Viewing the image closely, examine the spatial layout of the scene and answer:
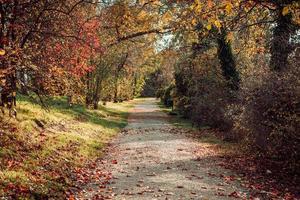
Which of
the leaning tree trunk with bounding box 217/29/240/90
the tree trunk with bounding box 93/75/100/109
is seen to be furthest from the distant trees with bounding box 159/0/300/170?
the tree trunk with bounding box 93/75/100/109

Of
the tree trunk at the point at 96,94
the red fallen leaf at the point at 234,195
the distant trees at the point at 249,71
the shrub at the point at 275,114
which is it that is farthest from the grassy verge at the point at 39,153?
the tree trunk at the point at 96,94

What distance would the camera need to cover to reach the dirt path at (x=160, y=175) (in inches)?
411

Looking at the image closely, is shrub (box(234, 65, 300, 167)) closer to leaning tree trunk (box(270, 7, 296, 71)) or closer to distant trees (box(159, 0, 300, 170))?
distant trees (box(159, 0, 300, 170))

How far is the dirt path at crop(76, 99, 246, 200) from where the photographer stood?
10.4m

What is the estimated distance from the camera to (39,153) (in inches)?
500

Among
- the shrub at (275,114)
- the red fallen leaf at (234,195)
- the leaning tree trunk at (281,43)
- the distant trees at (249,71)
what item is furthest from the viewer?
the leaning tree trunk at (281,43)

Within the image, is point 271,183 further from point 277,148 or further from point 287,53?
point 287,53

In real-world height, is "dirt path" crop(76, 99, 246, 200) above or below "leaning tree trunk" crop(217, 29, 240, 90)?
below

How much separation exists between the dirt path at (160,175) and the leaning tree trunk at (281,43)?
4.33 meters

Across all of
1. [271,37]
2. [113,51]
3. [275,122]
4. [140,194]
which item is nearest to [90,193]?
[140,194]

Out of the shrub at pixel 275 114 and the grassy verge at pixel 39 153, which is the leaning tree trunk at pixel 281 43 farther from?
the grassy verge at pixel 39 153

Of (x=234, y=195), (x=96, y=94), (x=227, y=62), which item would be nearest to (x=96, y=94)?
(x=96, y=94)

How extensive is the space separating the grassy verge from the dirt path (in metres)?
0.82

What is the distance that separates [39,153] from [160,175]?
359cm
